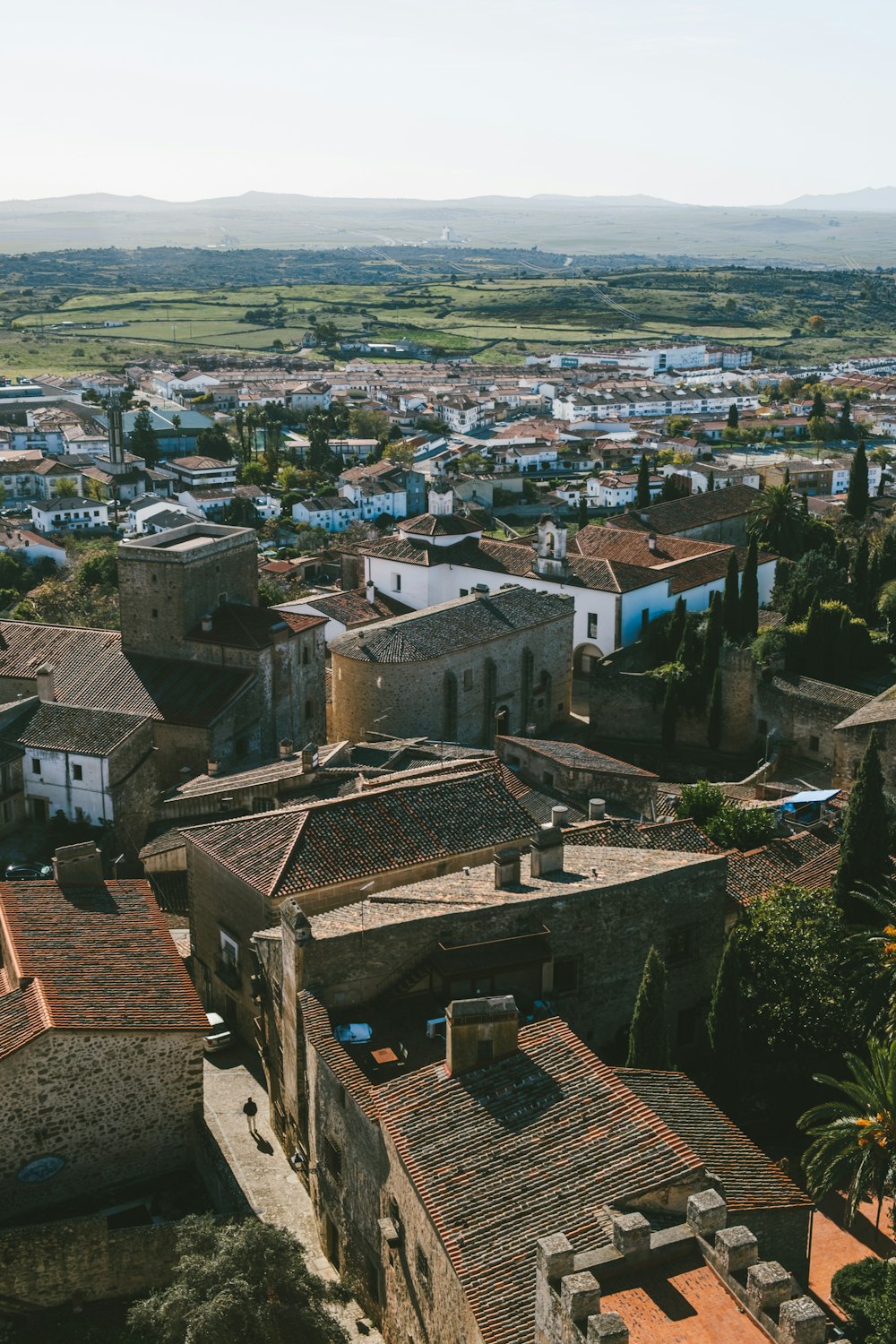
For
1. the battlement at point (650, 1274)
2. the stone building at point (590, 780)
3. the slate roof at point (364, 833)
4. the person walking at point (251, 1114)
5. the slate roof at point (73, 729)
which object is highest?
the battlement at point (650, 1274)

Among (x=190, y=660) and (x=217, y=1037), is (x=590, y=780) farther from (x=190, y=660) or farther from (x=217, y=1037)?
(x=217, y=1037)

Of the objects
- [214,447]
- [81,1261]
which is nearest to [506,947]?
[81,1261]

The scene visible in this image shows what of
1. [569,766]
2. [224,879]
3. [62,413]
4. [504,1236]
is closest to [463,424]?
[62,413]

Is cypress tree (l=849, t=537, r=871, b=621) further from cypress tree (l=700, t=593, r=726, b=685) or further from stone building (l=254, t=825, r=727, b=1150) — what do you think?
stone building (l=254, t=825, r=727, b=1150)

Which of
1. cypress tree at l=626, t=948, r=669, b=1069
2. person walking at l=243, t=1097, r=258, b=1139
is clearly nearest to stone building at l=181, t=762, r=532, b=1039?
person walking at l=243, t=1097, r=258, b=1139

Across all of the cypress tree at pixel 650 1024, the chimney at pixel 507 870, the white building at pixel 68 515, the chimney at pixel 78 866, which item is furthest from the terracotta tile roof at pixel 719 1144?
the white building at pixel 68 515

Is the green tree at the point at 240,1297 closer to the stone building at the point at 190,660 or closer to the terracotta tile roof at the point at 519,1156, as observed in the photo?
the terracotta tile roof at the point at 519,1156

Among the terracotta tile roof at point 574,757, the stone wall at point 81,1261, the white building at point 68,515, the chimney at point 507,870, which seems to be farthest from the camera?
the white building at point 68,515
